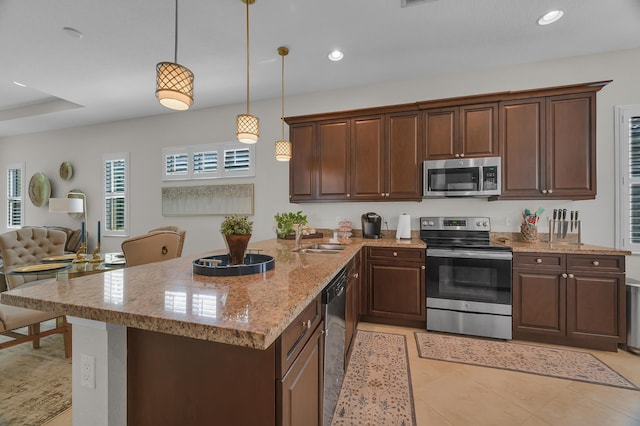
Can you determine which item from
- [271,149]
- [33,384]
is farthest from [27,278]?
[271,149]

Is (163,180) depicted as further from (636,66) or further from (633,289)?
(636,66)

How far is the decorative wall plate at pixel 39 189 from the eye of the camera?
5.37 meters

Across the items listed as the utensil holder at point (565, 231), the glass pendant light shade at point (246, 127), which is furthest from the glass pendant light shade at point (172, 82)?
the utensil holder at point (565, 231)

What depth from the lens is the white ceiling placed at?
2.22 metres

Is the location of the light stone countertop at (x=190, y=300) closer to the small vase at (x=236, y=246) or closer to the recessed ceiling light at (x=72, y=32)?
the small vase at (x=236, y=246)

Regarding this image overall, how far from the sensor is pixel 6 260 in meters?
2.95

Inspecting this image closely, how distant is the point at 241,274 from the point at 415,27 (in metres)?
2.60

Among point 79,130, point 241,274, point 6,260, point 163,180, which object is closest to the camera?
point 241,274

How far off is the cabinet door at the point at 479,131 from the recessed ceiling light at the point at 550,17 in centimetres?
72

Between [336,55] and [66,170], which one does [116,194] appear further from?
[336,55]

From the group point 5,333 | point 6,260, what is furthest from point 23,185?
point 5,333

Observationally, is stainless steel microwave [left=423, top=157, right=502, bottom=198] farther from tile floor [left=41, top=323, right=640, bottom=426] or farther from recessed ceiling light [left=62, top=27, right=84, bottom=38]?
recessed ceiling light [left=62, top=27, right=84, bottom=38]

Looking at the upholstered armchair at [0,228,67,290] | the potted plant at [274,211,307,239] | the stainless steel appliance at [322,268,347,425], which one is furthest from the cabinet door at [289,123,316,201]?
the upholstered armchair at [0,228,67,290]

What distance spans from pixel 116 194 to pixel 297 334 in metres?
5.46
